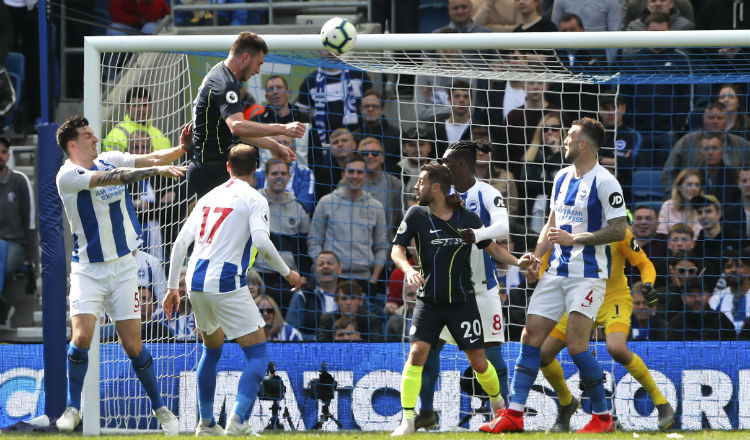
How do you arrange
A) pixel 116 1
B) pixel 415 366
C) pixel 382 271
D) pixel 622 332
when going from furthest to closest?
pixel 116 1
pixel 382 271
pixel 622 332
pixel 415 366

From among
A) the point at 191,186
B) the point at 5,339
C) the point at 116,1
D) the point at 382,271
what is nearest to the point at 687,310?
the point at 382,271

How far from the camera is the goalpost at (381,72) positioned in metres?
8.69

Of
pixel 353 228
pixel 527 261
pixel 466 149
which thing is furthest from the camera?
pixel 353 228

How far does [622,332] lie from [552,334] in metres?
0.52

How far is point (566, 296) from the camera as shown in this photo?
26.7ft

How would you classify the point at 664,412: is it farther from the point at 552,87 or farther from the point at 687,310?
the point at 552,87

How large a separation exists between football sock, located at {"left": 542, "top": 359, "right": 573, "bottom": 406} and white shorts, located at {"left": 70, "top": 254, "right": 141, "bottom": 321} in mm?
3131

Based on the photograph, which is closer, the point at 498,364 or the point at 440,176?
the point at 440,176

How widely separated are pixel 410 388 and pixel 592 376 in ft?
4.66

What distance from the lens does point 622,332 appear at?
834 centimetres

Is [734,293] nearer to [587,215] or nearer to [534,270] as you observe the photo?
[587,215]

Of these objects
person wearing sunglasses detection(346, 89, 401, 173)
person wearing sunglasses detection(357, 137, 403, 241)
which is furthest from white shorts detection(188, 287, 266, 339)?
person wearing sunglasses detection(346, 89, 401, 173)

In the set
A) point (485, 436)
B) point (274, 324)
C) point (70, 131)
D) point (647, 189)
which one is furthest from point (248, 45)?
point (647, 189)

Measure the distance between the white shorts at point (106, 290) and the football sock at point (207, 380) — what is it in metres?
0.78
